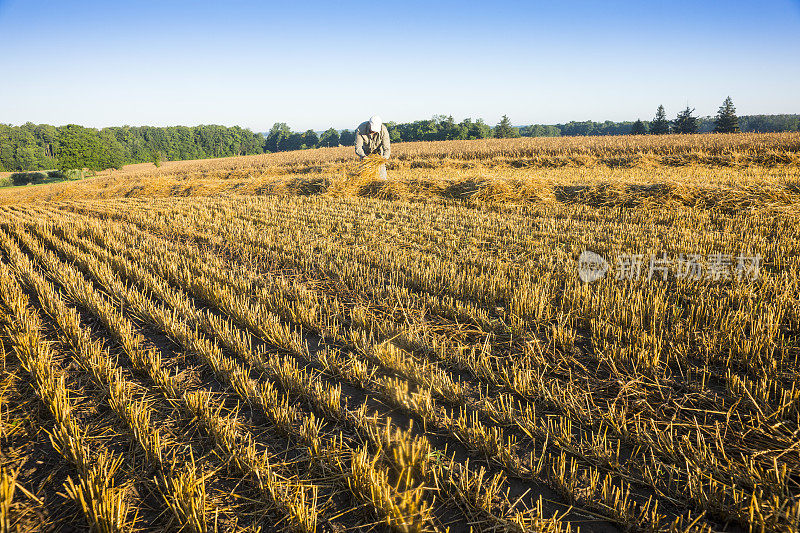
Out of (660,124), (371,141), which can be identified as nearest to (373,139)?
(371,141)

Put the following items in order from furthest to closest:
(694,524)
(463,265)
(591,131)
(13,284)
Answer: (591,131), (463,265), (13,284), (694,524)

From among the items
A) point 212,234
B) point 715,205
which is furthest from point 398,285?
point 715,205

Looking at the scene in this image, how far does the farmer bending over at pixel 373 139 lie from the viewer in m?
12.3

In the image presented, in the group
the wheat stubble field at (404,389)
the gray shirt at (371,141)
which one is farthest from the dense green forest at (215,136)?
the wheat stubble field at (404,389)

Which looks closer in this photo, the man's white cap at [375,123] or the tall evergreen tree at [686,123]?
the man's white cap at [375,123]

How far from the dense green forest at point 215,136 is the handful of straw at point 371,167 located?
189 ft

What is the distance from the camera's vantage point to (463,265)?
230 inches

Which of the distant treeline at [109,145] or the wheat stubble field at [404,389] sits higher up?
the distant treeline at [109,145]

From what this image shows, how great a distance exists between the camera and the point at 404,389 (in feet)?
9.71

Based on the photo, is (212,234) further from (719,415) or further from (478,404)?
(719,415)

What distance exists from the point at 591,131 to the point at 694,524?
387ft

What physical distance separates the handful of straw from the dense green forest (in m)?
57.6

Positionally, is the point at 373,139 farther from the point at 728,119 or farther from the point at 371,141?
the point at 728,119

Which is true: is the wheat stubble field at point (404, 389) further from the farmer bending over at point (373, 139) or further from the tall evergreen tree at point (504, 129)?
the tall evergreen tree at point (504, 129)
